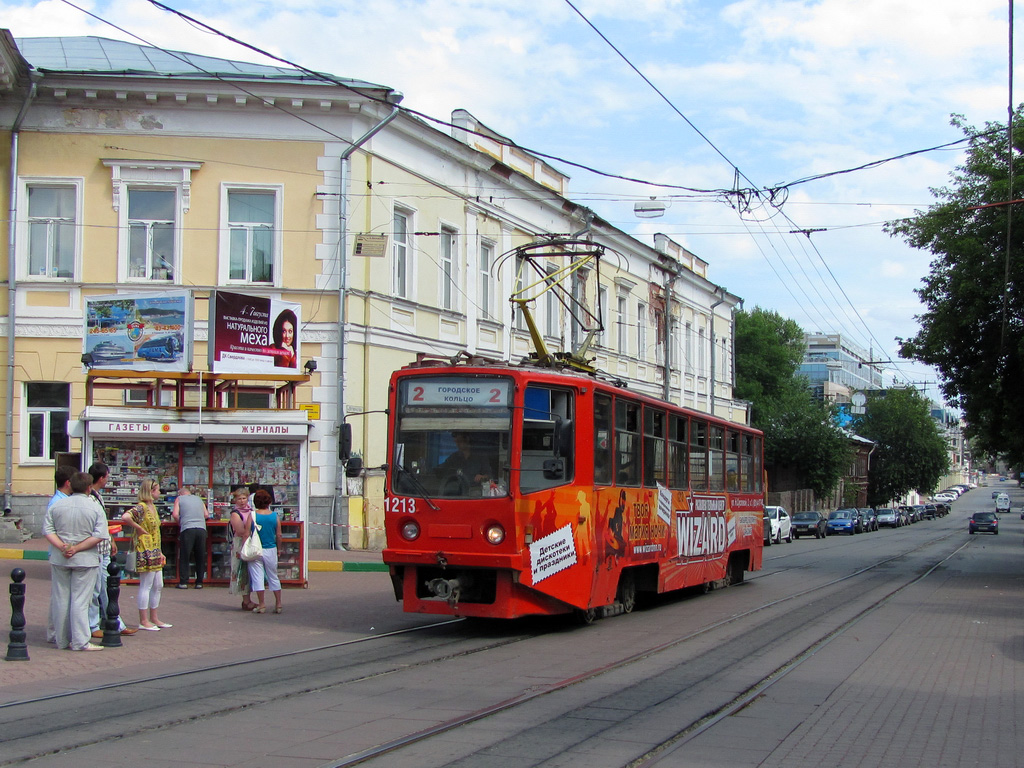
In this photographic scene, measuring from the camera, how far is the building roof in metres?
24.7

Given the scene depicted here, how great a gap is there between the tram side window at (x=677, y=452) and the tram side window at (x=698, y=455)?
45 centimetres

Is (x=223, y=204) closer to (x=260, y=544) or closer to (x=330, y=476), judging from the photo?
(x=330, y=476)

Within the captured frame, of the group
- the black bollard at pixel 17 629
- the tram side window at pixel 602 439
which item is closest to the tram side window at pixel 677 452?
the tram side window at pixel 602 439

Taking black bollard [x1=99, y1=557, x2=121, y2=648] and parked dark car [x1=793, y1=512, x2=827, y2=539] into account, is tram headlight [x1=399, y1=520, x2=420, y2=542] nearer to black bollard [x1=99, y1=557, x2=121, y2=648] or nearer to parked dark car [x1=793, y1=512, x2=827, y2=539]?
black bollard [x1=99, y1=557, x2=121, y2=648]

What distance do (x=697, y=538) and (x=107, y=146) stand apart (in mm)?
15769

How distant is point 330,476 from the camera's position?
24922 mm

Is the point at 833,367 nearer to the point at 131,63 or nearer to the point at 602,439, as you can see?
the point at 131,63

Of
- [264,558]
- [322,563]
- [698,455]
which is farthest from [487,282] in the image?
[264,558]

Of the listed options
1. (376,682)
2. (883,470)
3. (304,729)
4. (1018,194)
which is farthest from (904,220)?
(883,470)

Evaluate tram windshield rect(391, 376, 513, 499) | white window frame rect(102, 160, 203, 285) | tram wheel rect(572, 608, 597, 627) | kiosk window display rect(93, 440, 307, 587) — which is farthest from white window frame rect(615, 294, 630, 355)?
tram windshield rect(391, 376, 513, 499)

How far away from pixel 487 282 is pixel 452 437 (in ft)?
64.2

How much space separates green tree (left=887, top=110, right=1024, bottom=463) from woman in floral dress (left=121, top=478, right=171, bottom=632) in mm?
16938

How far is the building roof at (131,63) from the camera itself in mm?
24656

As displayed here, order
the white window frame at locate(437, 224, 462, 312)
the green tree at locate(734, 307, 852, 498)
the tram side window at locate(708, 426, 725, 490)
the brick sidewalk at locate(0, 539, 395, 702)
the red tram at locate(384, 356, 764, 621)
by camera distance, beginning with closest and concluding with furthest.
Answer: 1. the brick sidewalk at locate(0, 539, 395, 702)
2. the red tram at locate(384, 356, 764, 621)
3. the tram side window at locate(708, 426, 725, 490)
4. the white window frame at locate(437, 224, 462, 312)
5. the green tree at locate(734, 307, 852, 498)
